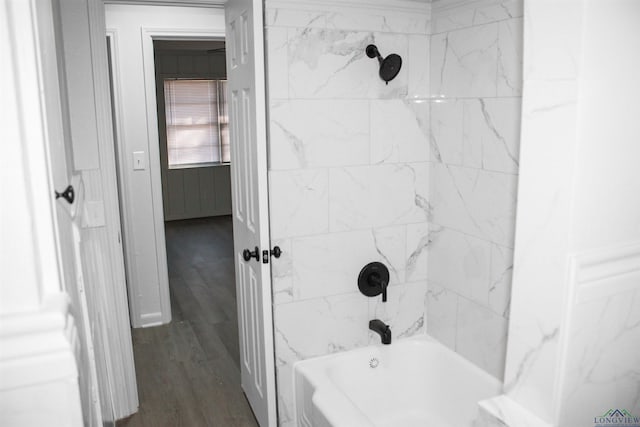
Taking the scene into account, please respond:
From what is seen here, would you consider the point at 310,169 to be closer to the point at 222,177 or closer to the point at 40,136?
the point at 40,136

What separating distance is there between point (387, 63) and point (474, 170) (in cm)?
62

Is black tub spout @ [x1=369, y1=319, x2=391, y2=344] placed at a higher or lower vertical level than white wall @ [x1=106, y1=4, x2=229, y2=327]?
lower

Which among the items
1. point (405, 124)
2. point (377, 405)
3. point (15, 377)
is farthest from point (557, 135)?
point (377, 405)

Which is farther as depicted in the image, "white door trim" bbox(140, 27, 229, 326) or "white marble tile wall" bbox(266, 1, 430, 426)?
"white door trim" bbox(140, 27, 229, 326)

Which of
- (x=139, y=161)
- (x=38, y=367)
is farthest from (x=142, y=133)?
(x=38, y=367)

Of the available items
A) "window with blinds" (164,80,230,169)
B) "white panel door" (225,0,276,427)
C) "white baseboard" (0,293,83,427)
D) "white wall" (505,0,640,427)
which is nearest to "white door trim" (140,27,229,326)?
"white panel door" (225,0,276,427)

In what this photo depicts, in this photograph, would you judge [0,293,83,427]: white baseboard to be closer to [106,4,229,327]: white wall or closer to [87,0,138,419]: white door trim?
[87,0,138,419]: white door trim

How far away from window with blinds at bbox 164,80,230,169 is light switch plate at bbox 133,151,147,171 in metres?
3.74

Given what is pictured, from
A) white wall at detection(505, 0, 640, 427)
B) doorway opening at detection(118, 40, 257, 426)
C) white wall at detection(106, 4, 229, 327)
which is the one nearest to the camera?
white wall at detection(505, 0, 640, 427)

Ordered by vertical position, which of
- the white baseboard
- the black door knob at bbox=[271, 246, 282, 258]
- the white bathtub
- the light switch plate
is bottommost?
the white bathtub

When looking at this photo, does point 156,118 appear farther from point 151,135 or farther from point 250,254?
point 250,254

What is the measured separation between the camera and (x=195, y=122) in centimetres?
788

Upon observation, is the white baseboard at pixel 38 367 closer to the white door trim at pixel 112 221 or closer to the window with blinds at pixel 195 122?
the white door trim at pixel 112 221

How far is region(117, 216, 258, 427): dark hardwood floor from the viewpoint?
3047 mm
